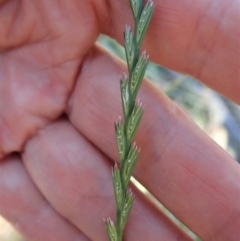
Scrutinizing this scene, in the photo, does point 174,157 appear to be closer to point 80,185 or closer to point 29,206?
point 80,185

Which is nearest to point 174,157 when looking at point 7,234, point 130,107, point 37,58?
point 130,107

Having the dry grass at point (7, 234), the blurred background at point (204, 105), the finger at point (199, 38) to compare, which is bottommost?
the dry grass at point (7, 234)

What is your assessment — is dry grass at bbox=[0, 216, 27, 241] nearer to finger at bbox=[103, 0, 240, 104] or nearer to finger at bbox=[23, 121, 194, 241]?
finger at bbox=[23, 121, 194, 241]

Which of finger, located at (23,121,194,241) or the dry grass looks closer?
finger, located at (23,121,194,241)

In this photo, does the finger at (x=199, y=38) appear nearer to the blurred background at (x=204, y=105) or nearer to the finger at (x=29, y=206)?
the finger at (x=29, y=206)

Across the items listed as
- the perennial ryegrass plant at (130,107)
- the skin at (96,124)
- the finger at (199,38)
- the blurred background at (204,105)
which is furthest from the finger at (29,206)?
the blurred background at (204,105)

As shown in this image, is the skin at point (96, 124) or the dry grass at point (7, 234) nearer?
the skin at point (96, 124)

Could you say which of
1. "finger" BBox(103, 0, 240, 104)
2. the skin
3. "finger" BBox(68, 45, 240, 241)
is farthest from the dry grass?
"finger" BBox(103, 0, 240, 104)
